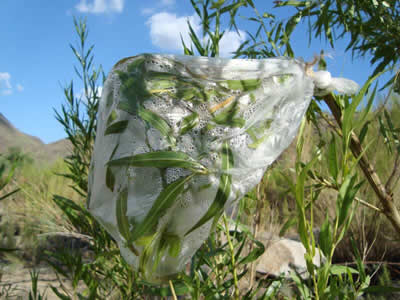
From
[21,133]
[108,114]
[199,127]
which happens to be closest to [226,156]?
[199,127]

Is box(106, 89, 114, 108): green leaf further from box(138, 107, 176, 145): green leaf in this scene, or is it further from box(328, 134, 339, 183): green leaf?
box(328, 134, 339, 183): green leaf

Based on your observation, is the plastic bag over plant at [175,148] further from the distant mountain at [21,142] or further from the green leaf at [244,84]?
the distant mountain at [21,142]

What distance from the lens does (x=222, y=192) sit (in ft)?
1.14

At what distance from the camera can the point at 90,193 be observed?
41 centimetres

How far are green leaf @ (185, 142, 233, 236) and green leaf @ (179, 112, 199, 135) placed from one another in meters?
0.04

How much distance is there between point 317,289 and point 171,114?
285mm

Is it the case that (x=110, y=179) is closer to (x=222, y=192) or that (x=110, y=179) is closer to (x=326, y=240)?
(x=222, y=192)

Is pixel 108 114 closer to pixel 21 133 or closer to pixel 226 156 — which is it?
pixel 226 156

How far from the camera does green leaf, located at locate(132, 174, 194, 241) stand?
32cm

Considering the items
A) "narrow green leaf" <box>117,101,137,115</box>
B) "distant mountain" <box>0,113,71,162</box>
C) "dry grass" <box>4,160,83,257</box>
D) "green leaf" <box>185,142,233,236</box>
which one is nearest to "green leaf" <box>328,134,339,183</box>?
"green leaf" <box>185,142,233,236</box>

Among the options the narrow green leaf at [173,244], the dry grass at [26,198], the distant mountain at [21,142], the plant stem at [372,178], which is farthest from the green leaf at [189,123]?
the distant mountain at [21,142]

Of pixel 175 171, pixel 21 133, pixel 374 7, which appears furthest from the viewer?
pixel 21 133

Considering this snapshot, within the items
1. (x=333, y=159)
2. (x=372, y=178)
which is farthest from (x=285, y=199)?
(x=333, y=159)

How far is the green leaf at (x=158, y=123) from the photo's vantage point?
13.8 inches
